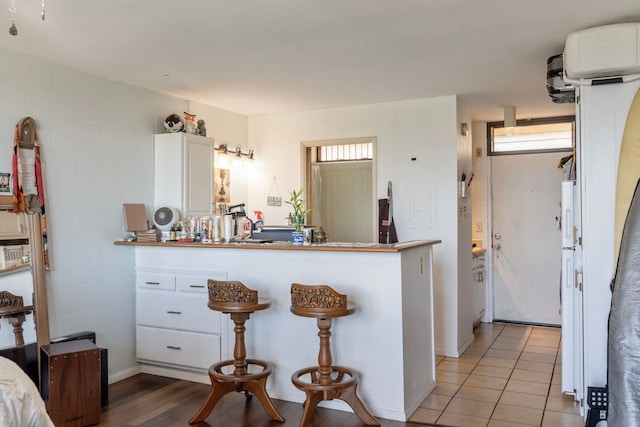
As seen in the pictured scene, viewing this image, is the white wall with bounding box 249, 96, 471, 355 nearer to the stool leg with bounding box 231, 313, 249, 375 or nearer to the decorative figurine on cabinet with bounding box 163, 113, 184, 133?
the decorative figurine on cabinet with bounding box 163, 113, 184, 133

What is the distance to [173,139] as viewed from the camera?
4.52 metres

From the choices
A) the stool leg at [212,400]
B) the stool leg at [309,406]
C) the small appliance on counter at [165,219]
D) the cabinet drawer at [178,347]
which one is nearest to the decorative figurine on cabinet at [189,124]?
the small appliance on counter at [165,219]

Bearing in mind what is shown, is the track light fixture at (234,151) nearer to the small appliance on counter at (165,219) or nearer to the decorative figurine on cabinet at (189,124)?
the decorative figurine on cabinet at (189,124)

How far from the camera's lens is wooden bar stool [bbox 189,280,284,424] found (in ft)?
10.7

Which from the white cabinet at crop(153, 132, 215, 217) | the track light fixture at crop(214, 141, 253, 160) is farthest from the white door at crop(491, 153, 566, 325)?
the white cabinet at crop(153, 132, 215, 217)

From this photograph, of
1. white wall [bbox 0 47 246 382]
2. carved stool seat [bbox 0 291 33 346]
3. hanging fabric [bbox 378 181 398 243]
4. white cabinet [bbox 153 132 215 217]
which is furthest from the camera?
hanging fabric [bbox 378 181 398 243]

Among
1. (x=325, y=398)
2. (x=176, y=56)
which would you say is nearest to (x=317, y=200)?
(x=176, y=56)

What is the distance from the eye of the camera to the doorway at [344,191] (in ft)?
21.4

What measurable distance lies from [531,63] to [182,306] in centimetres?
322

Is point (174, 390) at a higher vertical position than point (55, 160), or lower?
lower

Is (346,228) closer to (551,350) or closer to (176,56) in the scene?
(551,350)

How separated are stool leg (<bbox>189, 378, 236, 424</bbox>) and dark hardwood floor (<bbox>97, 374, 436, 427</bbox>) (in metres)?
0.05

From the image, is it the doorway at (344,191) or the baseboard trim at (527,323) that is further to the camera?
the doorway at (344,191)

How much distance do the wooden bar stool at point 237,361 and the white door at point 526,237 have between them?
383 cm
